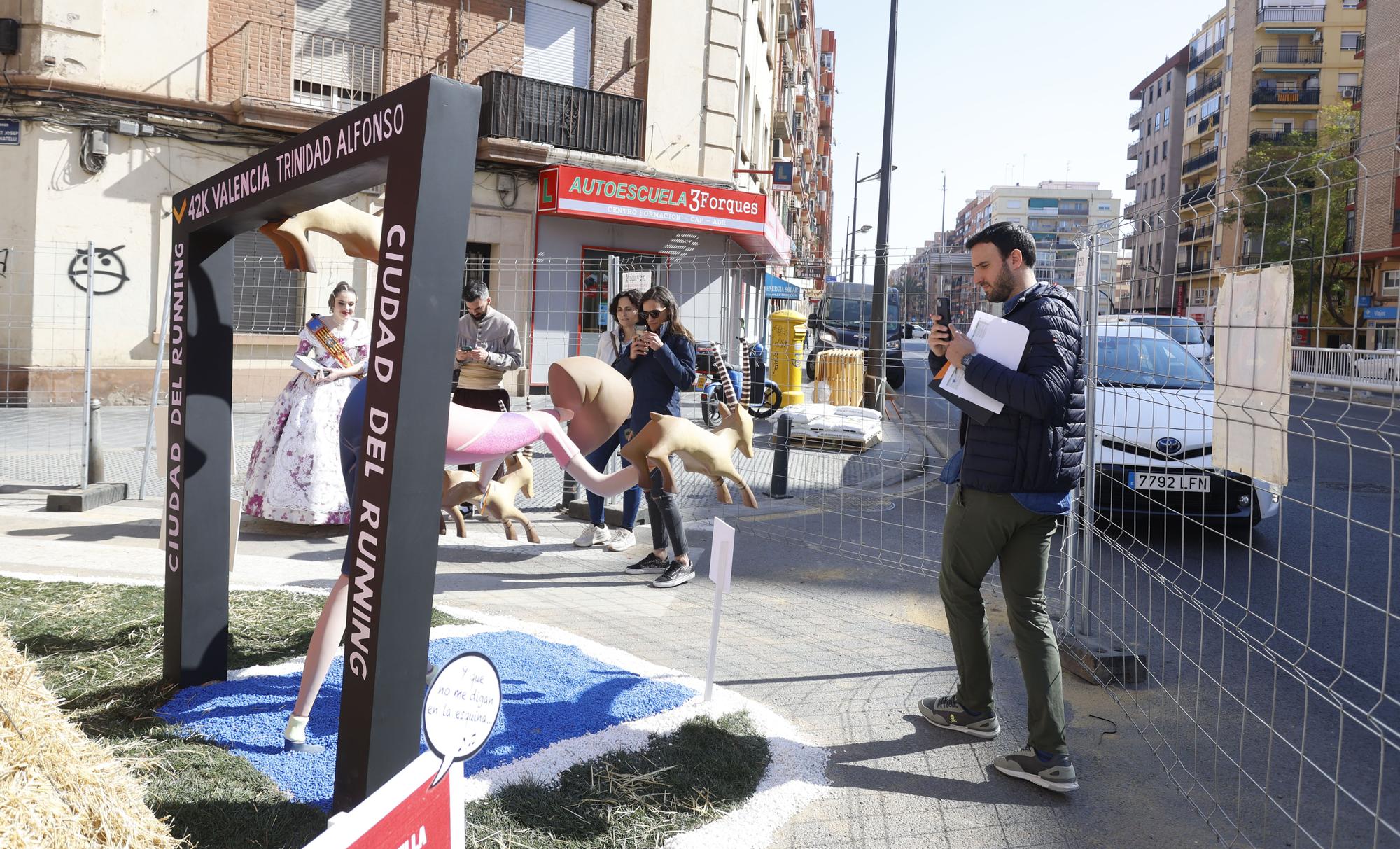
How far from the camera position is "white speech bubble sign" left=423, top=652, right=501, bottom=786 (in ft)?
6.22

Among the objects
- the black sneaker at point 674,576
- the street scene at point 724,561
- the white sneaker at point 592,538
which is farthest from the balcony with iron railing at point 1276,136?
the black sneaker at point 674,576

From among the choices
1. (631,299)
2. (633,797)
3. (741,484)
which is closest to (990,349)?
(741,484)

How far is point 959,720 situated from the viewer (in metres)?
4.01

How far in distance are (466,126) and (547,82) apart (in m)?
16.4

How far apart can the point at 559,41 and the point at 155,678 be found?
16546mm

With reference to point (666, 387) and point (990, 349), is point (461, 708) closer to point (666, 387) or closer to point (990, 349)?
point (990, 349)

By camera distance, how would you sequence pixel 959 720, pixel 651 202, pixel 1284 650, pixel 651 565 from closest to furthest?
pixel 959 720, pixel 1284 650, pixel 651 565, pixel 651 202

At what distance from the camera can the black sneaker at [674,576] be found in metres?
6.22

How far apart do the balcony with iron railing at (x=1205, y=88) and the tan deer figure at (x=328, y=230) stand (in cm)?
8203

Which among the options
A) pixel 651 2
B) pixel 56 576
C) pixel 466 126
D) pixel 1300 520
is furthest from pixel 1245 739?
pixel 651 2

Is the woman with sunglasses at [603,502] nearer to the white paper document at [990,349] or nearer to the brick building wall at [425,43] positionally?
the white paper document at [990,349]

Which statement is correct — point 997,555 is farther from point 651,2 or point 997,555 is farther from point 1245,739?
point 651,2

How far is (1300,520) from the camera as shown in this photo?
8.64 m

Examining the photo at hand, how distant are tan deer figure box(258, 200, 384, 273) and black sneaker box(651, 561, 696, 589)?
128 inches
